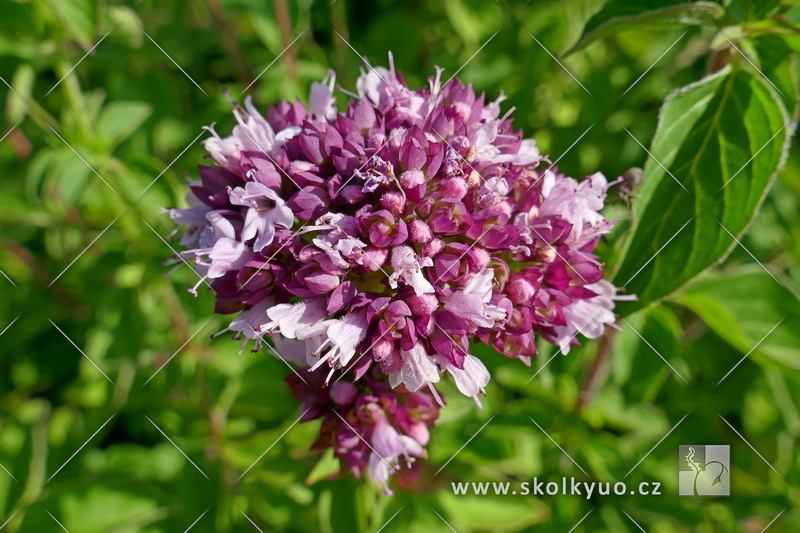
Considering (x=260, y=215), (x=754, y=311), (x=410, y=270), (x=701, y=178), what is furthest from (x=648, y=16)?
(x=754, y=311)

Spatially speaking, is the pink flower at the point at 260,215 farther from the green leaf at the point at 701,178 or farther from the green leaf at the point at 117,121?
the green leaf at the point at 117,121

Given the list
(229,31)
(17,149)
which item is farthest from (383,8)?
(17,149)

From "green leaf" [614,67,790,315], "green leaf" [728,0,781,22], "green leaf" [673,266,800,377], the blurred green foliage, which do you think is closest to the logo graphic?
the blurred green foliage

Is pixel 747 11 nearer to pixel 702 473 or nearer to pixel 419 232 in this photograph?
pixel 419 232

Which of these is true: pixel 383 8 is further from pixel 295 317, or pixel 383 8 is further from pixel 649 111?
pixel 295 317

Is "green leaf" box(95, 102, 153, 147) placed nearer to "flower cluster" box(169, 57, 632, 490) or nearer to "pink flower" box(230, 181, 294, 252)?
"flower cluster" box(169, 57, 632, 490)

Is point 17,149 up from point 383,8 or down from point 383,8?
up

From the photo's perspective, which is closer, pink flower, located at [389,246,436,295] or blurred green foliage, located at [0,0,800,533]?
pink flower, located at [389,246,436,295]
